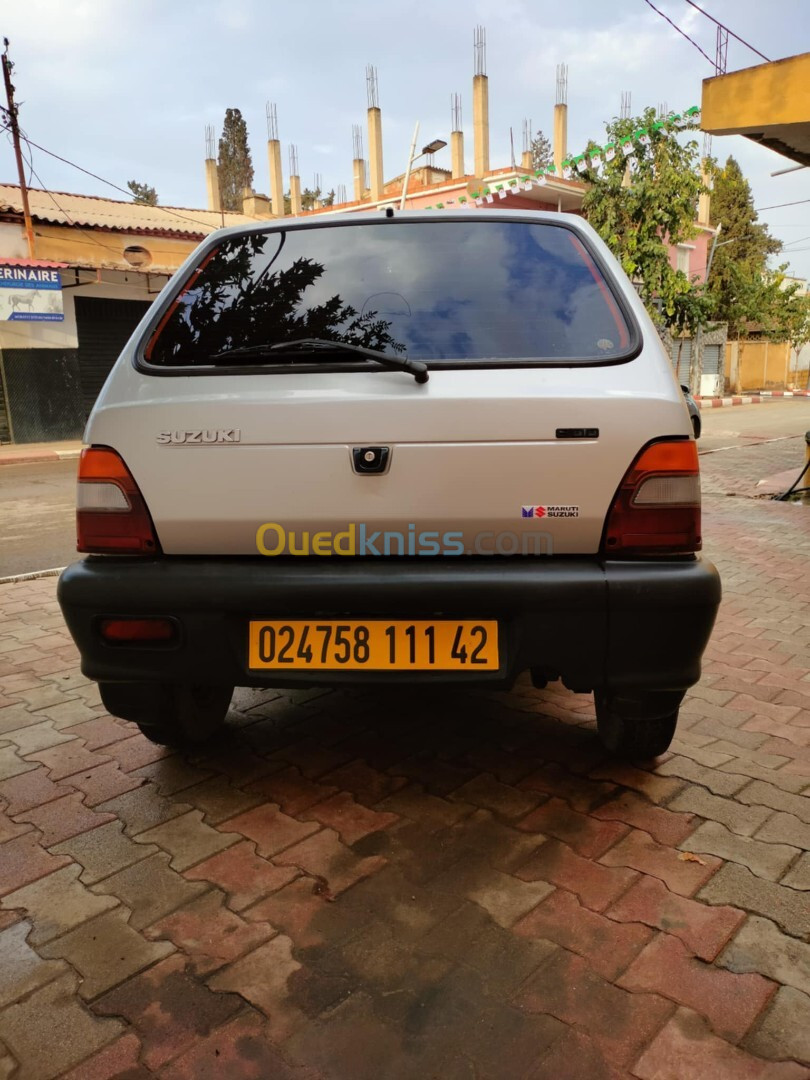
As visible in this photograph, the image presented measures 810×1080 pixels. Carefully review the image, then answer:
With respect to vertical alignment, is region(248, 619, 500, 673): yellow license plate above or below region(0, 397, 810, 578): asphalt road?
above

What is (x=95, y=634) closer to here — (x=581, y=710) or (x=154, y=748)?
(x=154, y=748)

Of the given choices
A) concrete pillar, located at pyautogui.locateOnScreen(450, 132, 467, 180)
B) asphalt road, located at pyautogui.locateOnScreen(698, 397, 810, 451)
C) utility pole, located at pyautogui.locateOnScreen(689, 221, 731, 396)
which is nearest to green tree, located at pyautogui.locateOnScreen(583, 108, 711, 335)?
asphalt road, located at pyautogui.locateOnScreen(698, 397, 810, 451)

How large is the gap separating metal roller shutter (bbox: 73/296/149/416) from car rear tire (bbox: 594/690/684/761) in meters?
16.8

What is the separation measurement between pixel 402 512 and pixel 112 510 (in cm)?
78

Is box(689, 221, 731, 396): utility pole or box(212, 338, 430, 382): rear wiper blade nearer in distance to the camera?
box(212, 338, 430, 382): rear wiper blade

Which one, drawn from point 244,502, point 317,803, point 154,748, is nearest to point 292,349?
point 244,502

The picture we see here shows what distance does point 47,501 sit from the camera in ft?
30.1

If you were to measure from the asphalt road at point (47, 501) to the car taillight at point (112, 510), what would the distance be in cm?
385

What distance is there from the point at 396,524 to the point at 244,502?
398mm

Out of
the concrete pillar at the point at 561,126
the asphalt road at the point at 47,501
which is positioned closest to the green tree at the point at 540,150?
the concrete pillar at the point at 561,126

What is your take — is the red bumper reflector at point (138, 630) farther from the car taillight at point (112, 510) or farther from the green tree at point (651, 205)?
the green tree at point (651, 205)

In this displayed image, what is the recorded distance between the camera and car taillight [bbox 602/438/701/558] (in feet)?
6.88

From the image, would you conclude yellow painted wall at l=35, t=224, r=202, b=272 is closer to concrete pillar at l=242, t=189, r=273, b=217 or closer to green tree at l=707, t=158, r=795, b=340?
concrete pillar at l=242, t=189, r=273, b=217

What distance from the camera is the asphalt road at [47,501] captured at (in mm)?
6285
